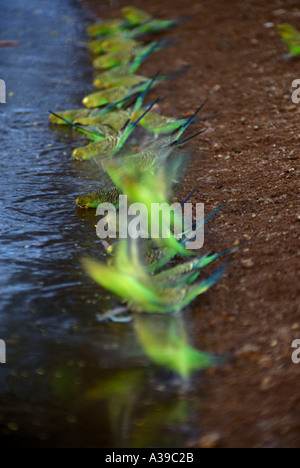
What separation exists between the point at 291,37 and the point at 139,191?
205 centimetres

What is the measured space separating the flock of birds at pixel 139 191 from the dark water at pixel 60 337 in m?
0.07

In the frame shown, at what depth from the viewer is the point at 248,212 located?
6.93 feet

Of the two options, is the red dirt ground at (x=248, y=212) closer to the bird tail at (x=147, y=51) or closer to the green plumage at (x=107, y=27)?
the bird tail at (x=147, y=51)

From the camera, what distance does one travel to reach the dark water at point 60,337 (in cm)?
138

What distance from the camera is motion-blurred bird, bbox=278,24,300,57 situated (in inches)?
139

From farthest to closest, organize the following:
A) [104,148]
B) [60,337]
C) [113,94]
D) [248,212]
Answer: [113,94] → [104,148] → [248,212] → [60,337]

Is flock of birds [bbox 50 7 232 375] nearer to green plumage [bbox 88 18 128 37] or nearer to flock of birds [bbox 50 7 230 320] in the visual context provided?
flock of birds [bbox 50 7 230 320]

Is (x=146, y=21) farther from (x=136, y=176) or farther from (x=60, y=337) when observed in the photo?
(x=60, y=337)

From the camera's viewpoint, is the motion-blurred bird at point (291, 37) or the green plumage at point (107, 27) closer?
the motion-blurred bird at point (291, 37)

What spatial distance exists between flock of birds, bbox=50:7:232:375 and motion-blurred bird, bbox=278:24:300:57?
635 millimetres

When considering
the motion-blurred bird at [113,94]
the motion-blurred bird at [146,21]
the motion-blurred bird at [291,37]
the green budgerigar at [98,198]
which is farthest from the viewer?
the motion-blurred bird at [146,21]

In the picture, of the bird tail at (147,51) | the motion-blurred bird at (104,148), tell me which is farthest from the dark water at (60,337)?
the bird tail at (147,51)

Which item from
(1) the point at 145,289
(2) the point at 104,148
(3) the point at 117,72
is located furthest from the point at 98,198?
(3) the point at 117,72

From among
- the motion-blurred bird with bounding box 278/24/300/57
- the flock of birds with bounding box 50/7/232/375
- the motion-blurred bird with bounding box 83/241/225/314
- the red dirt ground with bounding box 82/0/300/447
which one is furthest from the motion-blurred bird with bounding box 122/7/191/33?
the motion-blurred bird with bounding box 83/241/225/314
